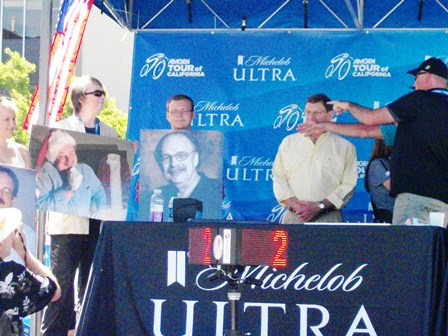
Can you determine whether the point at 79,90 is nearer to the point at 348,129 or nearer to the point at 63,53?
the point at 63,53

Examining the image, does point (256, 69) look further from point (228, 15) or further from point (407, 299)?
point (407, 299)

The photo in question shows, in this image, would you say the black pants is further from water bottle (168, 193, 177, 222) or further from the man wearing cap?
the man wearing cap

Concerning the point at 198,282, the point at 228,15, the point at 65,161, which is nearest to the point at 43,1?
the point at 65,161

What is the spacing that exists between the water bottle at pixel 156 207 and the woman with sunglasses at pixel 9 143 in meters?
0.89

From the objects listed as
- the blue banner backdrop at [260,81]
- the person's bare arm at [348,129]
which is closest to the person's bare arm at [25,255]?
the person's bare arm at [348,129]

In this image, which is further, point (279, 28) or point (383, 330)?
point (279, 28)

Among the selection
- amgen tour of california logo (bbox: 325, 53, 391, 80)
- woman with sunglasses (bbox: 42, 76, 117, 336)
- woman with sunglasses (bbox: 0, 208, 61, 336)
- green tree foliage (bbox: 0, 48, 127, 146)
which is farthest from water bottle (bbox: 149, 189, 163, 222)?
green tree foliage (bbox: 0, 48, 127, 146)

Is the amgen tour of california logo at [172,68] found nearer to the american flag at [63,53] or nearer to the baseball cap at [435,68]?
the american flag at [63,53]

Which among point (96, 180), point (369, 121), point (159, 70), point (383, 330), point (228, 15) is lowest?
point (383, 330)

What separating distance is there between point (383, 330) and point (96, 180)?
7.31 ft

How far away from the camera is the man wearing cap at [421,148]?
5699 mm

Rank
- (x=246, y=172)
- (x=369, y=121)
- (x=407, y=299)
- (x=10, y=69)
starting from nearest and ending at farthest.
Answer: (x=407, y=299) < (x=369, y=121) < (x=246, y=172) < (x=10, y=69)

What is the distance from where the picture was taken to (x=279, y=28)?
8.86 meters

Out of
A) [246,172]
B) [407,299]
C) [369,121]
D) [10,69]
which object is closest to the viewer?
[407,299]
